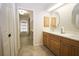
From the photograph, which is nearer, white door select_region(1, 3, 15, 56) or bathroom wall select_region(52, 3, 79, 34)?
white door select_region(1, 3, 15, 56)

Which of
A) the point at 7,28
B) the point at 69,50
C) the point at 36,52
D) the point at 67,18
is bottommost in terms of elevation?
the point at 36,52

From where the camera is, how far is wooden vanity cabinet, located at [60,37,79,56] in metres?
1.55

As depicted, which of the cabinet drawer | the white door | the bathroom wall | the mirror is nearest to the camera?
the cabinet drawer

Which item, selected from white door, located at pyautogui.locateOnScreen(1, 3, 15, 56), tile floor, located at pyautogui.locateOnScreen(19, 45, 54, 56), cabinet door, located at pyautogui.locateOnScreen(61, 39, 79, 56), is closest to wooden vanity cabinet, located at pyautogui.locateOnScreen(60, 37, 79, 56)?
cabinet door, located at pyautogui.locateOnScreen(61, 39, 79, 56)

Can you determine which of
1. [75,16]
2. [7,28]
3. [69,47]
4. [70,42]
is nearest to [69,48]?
[69,47]

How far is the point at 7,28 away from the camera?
174 centimetres

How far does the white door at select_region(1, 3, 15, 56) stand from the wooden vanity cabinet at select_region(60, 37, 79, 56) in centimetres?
99

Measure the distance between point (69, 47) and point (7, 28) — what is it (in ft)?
3.80

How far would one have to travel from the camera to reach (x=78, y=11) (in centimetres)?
206

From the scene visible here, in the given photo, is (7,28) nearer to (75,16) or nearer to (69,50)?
(69,50)

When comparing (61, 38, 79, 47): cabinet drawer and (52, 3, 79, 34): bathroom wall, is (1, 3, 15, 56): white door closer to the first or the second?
(61, 38, 79, 47): cabinet drawer

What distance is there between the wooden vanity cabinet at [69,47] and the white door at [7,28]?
989 millimetres

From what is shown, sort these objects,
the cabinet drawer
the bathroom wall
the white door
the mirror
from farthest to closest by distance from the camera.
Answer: the bathroom wall
the mirror
the white door
the cabinet drawer

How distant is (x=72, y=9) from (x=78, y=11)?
0.21 meters
